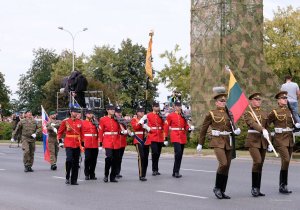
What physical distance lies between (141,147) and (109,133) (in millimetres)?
1104

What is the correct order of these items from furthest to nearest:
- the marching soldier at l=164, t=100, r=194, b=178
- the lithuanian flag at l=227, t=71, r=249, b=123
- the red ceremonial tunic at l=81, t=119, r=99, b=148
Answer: the marching soldier at l=164, t=100, r=194, b=178, the red ceremonial tunic at l=81, t=119, r=99, b=148, the lithuanian flag at l=227, t=71, r=249, b=123

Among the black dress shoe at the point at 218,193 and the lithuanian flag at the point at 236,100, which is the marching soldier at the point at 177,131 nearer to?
the lithuanian flag at the point at 236,100

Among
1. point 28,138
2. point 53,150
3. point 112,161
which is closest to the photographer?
point 112,161

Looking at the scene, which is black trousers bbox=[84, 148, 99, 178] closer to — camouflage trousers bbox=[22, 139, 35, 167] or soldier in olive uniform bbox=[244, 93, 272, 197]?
camouflage trousers bbox=[22, 139, 35, 167]

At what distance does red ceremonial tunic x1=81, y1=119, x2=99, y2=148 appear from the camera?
16547mm

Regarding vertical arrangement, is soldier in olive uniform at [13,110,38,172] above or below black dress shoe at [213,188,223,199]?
above

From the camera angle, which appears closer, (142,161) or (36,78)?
(142,161)

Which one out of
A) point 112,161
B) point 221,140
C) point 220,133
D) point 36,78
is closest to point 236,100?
point 220,133

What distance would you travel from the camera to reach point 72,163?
51.3 ft

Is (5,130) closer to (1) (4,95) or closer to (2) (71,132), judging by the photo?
(2) (71,132)

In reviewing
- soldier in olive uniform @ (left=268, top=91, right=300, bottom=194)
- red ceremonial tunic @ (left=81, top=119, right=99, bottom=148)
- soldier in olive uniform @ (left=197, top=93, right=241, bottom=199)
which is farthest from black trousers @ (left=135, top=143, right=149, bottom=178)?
soldier in olive uniform @ (left=268, top=91, right=300, bottom=194)

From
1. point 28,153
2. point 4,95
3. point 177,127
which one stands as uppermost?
point 4,95

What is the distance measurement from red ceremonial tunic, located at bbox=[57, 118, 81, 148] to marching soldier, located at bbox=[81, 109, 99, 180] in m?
0.26

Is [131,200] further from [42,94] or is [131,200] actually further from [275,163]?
[42,94]
